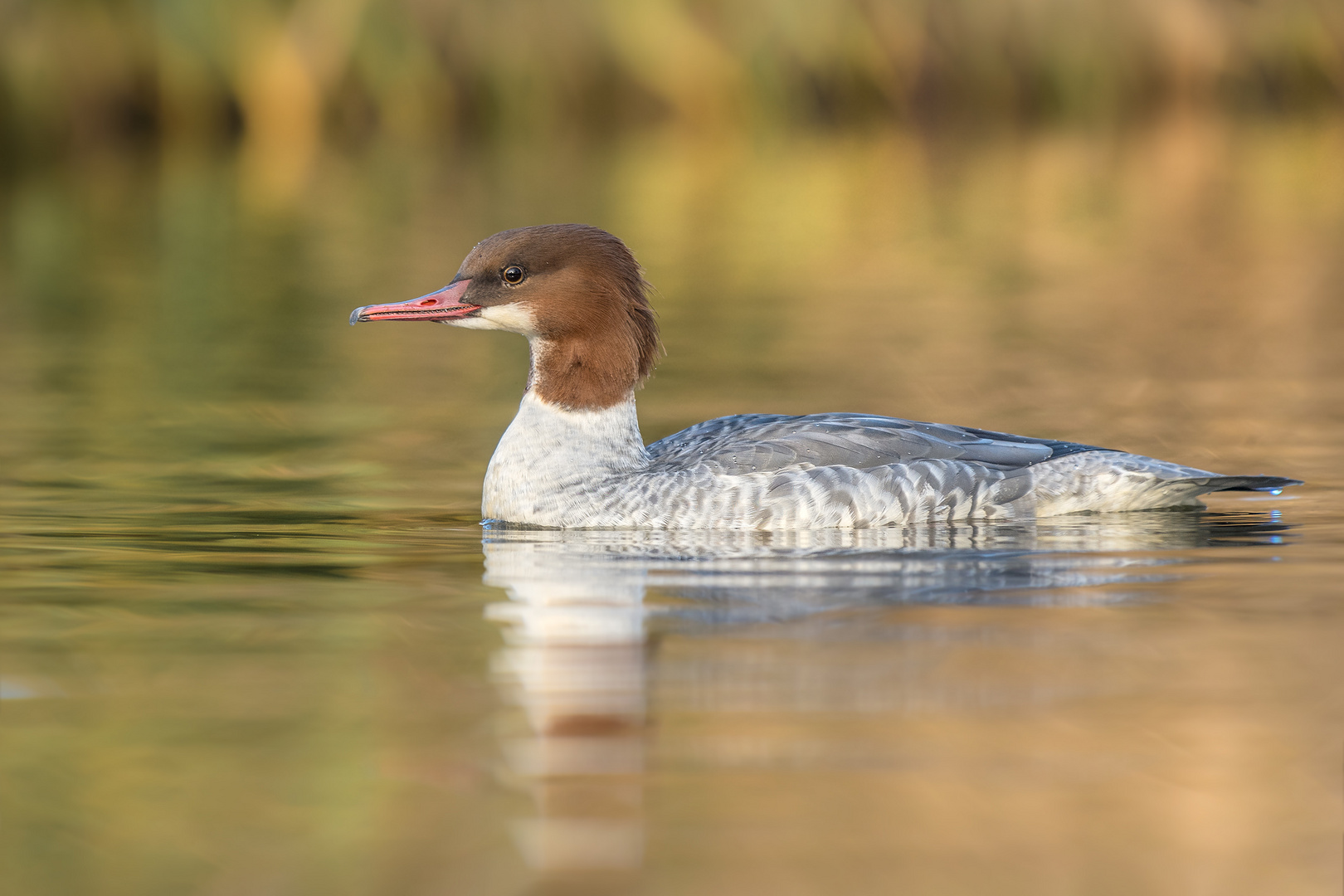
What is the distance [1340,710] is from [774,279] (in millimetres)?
13651

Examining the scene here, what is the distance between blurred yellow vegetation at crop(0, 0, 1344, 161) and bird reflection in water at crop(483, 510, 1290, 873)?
23.7 metres

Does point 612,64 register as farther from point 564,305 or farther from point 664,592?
point 664,592

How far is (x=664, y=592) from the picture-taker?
6.65 metres

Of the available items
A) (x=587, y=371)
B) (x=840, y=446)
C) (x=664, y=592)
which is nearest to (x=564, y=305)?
(x=587, y=371)

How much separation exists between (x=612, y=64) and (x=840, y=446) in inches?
1215

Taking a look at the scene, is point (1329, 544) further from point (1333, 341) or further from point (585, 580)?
point (1333, 341)

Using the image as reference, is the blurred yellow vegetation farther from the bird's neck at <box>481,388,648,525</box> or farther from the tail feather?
the tail feather

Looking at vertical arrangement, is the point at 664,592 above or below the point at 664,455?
below

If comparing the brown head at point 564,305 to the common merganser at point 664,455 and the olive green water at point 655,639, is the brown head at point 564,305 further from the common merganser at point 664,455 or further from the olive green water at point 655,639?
the olive green water at point 655,639

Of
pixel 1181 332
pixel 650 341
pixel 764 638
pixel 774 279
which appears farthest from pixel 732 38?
pixel 764 638

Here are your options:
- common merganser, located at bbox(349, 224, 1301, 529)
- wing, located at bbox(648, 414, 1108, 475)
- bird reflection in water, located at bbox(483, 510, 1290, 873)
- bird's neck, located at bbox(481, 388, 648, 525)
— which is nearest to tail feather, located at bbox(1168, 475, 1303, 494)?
common merganser, located at bbox(349, 224, 1301, 529)

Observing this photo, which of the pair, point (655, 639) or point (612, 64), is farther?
point (612, 64)

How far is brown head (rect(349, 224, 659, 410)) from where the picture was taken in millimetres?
8211

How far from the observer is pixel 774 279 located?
18.6 m
